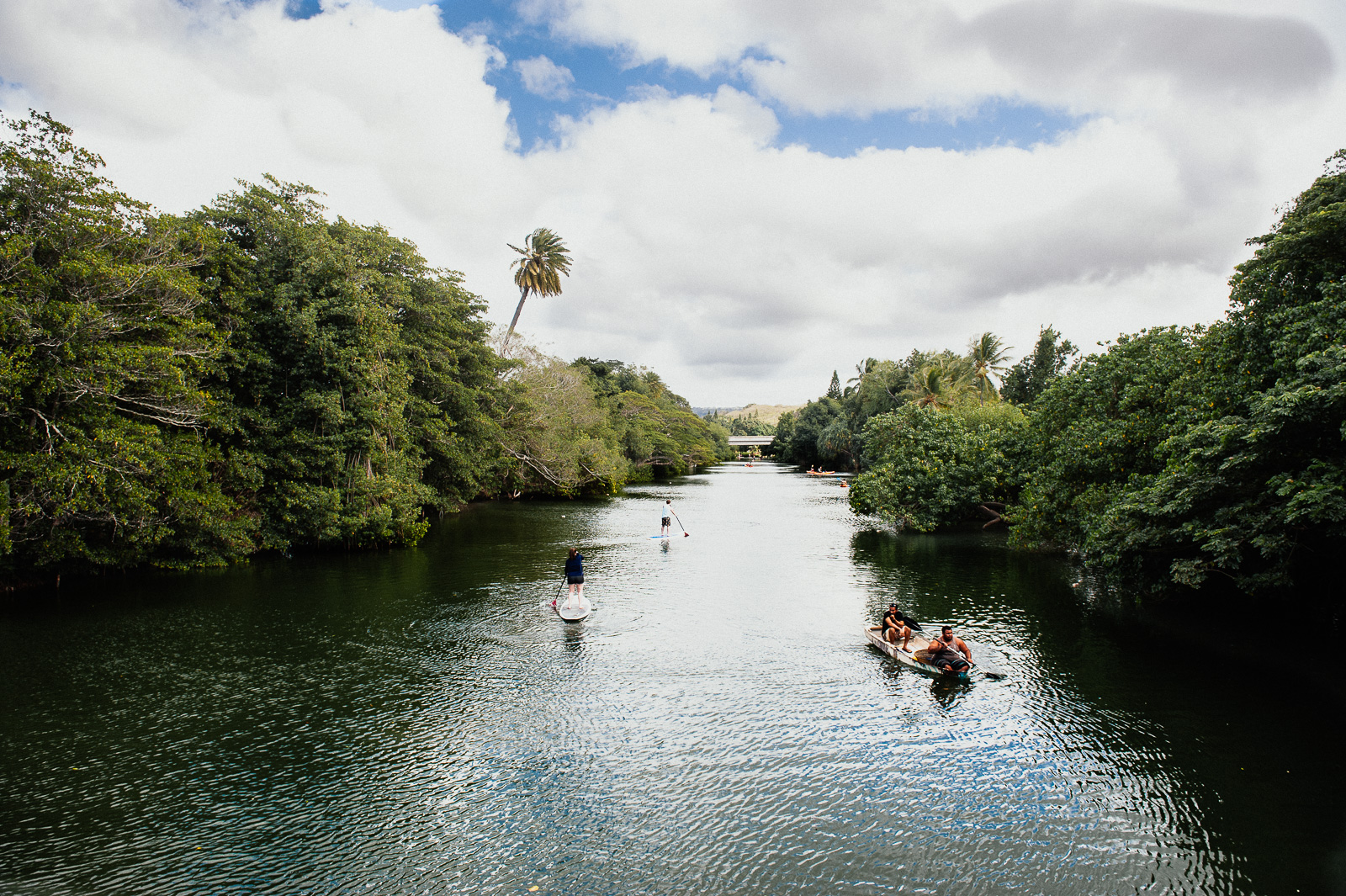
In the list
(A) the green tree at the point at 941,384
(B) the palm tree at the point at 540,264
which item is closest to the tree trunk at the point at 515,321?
(B) the palm tree at the point at 540,264

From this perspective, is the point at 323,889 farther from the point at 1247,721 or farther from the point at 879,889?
the point at 1247,721

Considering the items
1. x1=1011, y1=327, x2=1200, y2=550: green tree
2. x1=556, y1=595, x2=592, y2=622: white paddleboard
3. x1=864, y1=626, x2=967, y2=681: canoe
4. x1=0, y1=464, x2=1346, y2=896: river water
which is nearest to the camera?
x1=0, y1=464, x2=1346, y2=896: river water

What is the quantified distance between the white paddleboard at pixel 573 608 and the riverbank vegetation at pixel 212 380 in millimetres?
11940

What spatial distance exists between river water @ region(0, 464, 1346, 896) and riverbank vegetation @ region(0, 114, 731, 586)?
3.20 metres

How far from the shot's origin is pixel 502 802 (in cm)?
906

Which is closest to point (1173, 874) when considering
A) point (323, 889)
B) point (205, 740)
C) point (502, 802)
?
point (502, 802)

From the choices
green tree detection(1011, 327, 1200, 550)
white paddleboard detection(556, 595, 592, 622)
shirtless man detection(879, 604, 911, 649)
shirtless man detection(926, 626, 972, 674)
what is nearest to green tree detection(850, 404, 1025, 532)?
green tree detection(1011, 327, 1200, 550)

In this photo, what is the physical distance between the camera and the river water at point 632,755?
788 cm

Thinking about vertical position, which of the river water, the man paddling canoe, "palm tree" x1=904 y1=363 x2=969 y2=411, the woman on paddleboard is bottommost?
the river water

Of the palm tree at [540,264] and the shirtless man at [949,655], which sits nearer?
the shirtless man at [949,655]

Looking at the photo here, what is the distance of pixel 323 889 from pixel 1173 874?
1042 centimetres

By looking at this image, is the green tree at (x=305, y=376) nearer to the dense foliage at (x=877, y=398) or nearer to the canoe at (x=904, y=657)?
the canoe at (x=904, y=657)

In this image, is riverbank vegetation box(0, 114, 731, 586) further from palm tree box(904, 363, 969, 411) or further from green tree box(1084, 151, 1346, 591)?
palm tree box(904, 363, 969, 411)

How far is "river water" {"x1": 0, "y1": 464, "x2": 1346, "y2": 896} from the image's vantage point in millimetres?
7875
